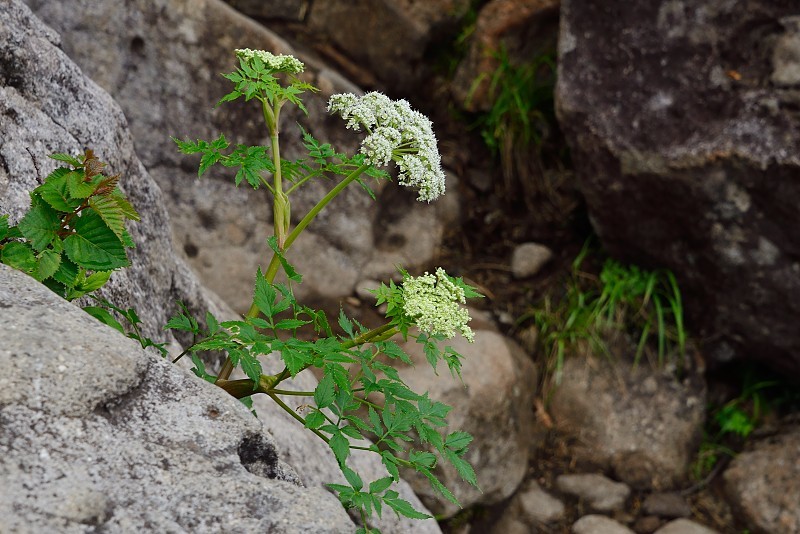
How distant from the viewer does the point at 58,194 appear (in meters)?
1.57

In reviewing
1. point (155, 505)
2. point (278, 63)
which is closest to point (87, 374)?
point (155, 505)

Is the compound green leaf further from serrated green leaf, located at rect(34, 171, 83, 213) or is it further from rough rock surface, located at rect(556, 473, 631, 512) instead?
rough rock surface, located at rect(556, 473, 631, 512)

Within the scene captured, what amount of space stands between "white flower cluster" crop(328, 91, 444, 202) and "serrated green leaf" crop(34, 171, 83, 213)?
60 centimetres

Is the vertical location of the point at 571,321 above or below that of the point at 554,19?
below

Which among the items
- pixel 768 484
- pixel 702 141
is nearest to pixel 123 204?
pixel 702 141

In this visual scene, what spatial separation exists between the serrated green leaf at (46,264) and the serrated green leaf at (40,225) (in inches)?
0.6

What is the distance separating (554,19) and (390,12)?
1011 millimetres

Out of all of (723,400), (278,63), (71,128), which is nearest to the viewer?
(278,63)

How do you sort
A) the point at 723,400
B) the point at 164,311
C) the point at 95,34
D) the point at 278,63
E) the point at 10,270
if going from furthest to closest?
the point at 723,400 → the point at 95,34 → the point at 164,311 → the point at 278,63 → the point at 10,270

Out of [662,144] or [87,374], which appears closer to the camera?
[87,374]

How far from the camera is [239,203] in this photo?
4.36 meters

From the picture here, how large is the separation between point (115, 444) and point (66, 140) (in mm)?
1094

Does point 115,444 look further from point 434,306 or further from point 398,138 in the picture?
point 398,138

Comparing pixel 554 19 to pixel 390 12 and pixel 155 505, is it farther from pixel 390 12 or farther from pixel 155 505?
pixel 155 505
